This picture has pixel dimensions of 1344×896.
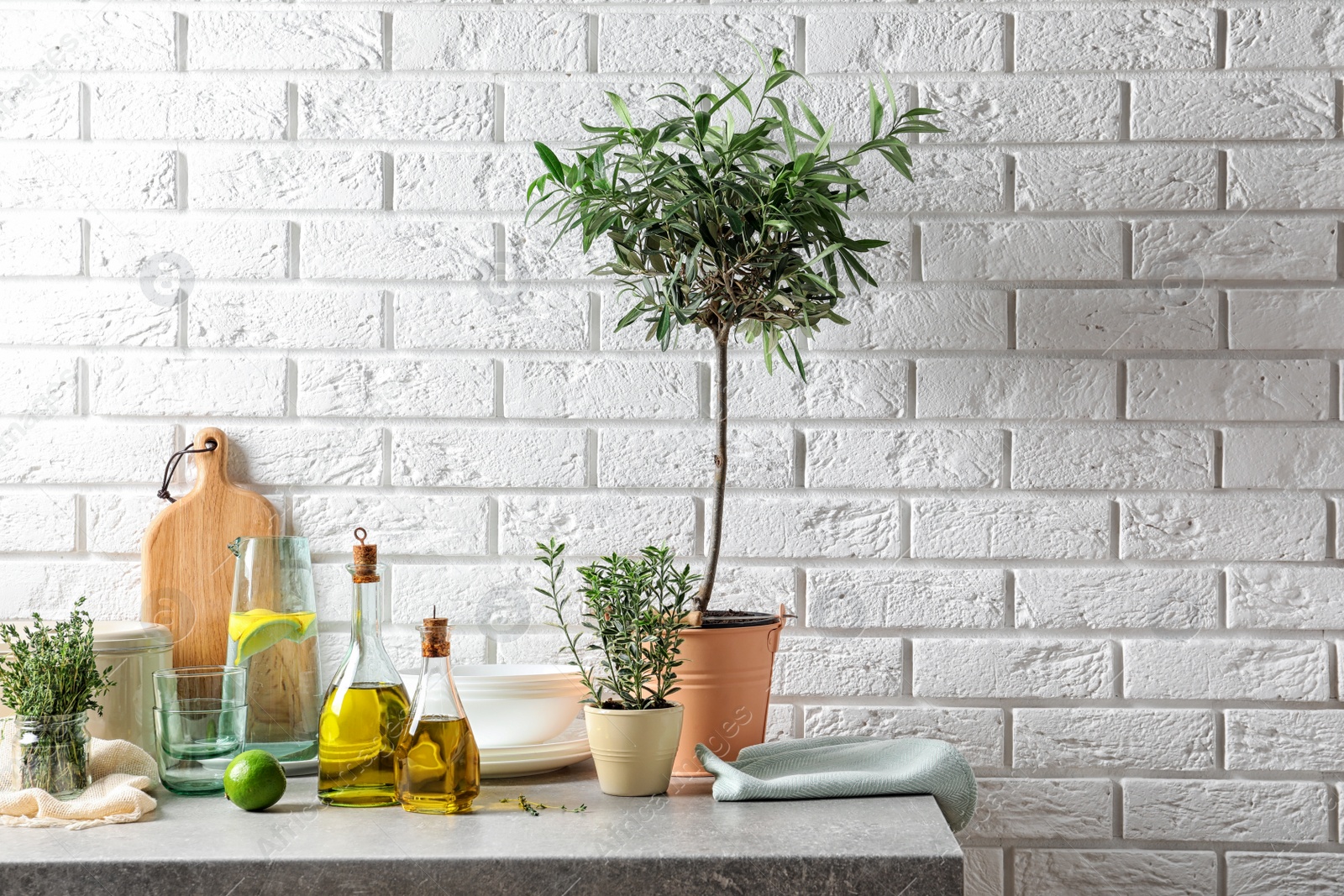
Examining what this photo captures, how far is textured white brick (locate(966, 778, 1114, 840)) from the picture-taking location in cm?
136

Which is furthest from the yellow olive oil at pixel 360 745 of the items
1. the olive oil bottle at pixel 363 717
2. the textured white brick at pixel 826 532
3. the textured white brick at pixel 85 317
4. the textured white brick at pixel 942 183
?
the textured white brick at pixel 942 183

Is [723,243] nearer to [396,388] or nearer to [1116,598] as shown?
[396,388]

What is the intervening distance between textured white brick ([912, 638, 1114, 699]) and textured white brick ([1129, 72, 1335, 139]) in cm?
65

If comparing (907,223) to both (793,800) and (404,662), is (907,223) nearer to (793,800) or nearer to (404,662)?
(793,800)

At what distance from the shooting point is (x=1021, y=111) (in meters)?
1.38

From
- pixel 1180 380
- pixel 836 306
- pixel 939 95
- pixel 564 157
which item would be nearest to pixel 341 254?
pixel 564 157

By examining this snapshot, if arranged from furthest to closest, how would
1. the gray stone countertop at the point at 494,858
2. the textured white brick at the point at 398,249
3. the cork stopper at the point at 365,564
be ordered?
the textured white brick at the point at 398,249 → the cork stopper at the point at 365,564 → the gray stone countertop at the point at 494,858

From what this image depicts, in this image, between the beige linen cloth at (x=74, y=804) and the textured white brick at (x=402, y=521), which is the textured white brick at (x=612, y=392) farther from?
the beige linen cloth at (x=74, y=804)

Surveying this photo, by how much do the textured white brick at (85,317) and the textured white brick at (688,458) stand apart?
0.58 m

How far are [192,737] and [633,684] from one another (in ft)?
1.55

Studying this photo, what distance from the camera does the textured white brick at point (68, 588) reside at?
1397 mm

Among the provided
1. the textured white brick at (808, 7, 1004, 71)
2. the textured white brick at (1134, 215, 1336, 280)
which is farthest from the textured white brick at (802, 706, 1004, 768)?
the textured white brick at (808, 7, 1004, 71)

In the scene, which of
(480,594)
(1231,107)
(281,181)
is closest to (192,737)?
(480,594)

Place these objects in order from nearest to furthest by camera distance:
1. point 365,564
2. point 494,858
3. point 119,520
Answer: point 494,858, point 365,564, point 119,520
